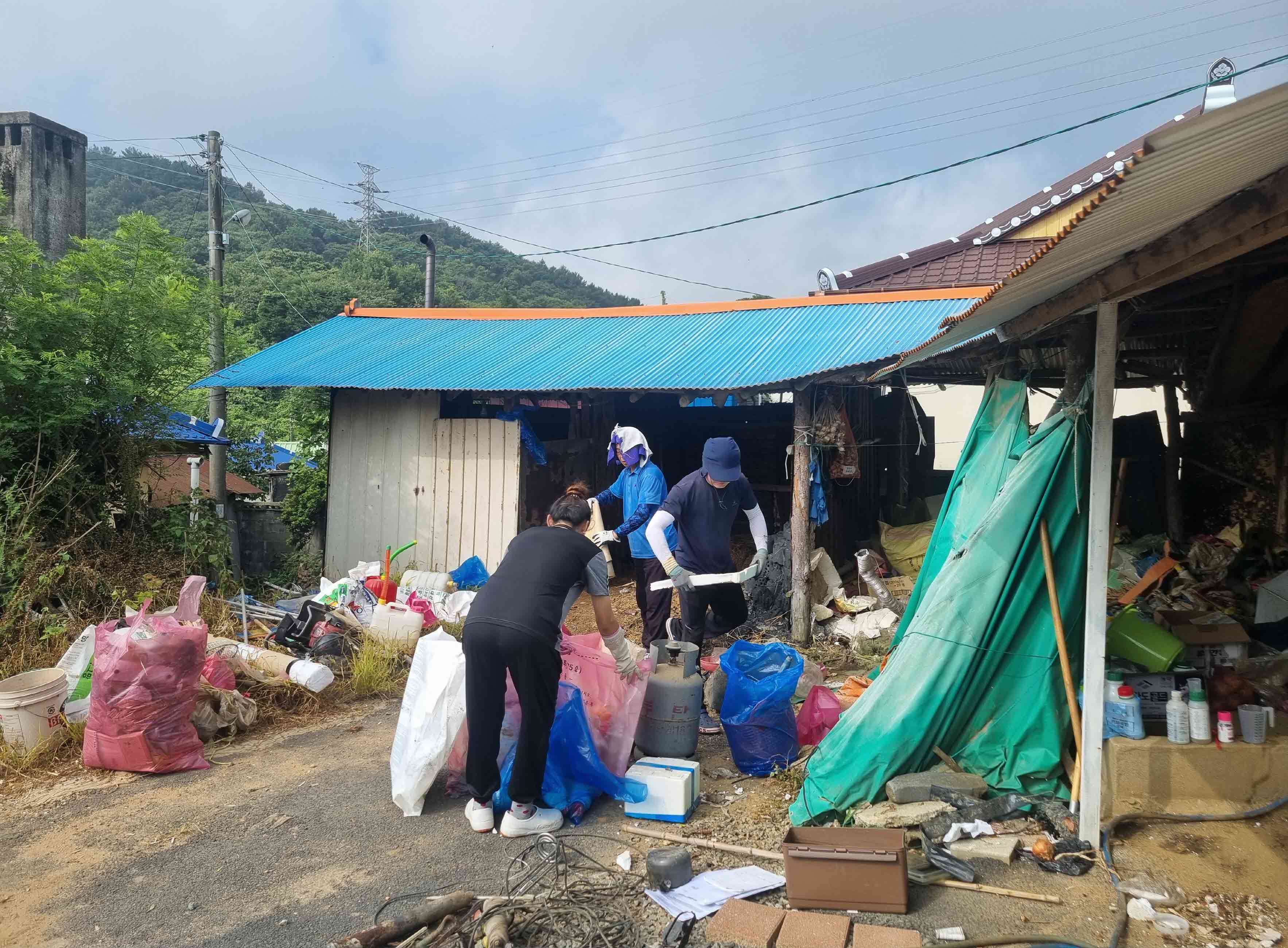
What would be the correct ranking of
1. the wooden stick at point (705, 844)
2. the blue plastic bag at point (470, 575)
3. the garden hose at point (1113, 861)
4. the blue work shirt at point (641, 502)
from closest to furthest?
1. the garden hose at point (1113, 861)
2. the wooden stick at point (705, 844)
3. the blue work shirt at point (641, 502)
4. the blue plastic bag at point (470, 575)

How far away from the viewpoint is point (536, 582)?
4.14 metres

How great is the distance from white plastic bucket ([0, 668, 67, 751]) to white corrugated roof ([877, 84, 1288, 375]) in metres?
5.75

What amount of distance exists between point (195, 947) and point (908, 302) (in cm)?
855

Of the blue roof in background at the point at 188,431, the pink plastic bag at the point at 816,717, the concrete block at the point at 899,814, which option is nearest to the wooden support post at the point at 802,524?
the pink plastic bag at the point at 816,717

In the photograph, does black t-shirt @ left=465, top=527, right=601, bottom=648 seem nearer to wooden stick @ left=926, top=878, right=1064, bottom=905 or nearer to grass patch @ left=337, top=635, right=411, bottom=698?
wooden stick @ left=926, top=878, right=1064, bottom=905

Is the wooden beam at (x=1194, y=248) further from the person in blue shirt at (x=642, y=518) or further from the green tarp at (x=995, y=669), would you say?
the person in blue shirt at (x=642, y=518)

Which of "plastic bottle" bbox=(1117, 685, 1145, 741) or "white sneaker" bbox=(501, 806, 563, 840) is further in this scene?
"white sneaker" bbox=(501, 806, 563, 840)

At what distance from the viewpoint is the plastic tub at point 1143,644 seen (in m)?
4.25

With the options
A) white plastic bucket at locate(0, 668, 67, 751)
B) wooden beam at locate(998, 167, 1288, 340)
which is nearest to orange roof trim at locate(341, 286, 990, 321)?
wooden beam at locate(998, 167, 1288, 340)

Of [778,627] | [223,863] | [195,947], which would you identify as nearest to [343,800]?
[223,863]

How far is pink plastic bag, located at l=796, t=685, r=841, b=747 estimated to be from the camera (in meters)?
5.30

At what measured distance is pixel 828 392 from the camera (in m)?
8.31

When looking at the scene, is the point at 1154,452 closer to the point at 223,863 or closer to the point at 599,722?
the point at 599,722

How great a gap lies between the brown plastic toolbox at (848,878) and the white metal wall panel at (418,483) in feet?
21.1
